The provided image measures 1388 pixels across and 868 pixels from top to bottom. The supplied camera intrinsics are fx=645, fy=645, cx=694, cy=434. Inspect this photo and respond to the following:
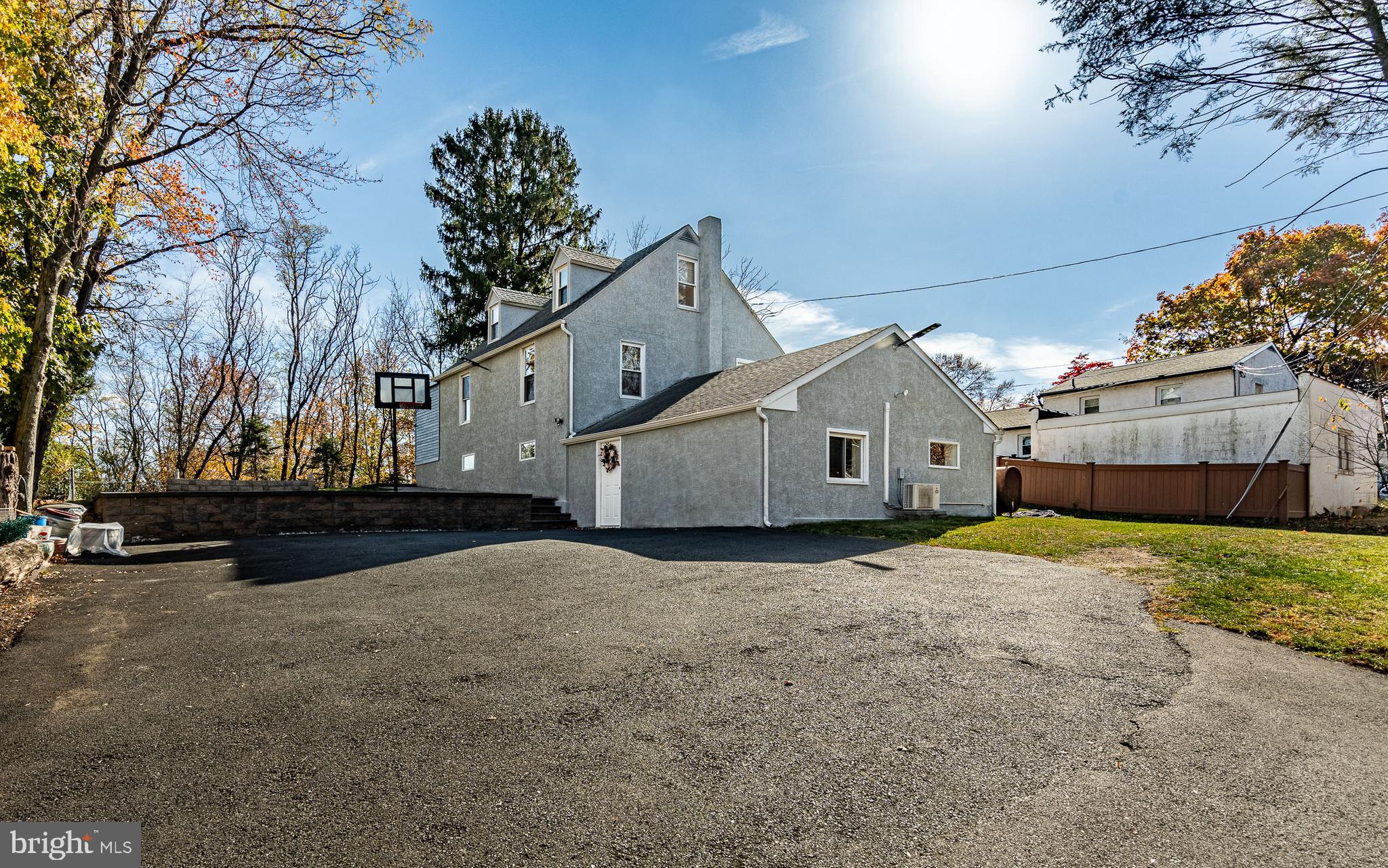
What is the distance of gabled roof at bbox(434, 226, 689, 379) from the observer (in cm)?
1779

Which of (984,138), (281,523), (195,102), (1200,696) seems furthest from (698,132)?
(1200,696)

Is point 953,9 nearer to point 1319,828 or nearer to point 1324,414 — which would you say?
point 1319,828

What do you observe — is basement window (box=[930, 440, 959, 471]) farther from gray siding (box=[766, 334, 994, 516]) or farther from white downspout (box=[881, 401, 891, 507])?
white downspout (box=[881, 401, 891, 507])

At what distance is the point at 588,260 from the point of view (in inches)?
776

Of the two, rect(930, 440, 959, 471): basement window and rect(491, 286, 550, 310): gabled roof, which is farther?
rect(491, 286, 550, 310): gabled roof

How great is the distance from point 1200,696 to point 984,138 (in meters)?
10.3

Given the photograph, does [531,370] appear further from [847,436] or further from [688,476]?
[847,436]

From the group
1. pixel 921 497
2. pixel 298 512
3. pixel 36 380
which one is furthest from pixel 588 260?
pixel 36 380

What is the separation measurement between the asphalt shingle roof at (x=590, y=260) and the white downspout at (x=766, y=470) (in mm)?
9434

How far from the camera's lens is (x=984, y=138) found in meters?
11.4

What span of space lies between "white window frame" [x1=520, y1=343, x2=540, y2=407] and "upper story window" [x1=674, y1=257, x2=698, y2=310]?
4362 millimetres

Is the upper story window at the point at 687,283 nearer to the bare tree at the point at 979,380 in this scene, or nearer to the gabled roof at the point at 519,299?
the gabled roof at the point at 519,299

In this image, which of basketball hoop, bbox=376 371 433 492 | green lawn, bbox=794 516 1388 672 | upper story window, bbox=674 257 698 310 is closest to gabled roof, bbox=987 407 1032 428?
green lawn, bbox=794 516 1388 672

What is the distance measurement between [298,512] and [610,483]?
264 inches
